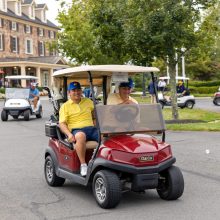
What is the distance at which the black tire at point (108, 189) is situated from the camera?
20.2ft

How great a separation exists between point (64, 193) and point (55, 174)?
43cm

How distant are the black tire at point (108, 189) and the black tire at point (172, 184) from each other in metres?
0.70

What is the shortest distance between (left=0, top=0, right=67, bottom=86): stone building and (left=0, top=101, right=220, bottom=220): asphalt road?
44.6m

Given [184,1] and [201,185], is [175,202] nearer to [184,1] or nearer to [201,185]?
[201,185]

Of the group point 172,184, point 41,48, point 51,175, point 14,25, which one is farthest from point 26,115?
point 41,48

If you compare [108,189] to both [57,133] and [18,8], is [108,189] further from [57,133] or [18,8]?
[18,8]

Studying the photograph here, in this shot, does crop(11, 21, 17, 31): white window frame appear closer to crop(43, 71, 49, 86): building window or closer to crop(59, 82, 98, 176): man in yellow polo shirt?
crop(43, 71, 49, 86): building window

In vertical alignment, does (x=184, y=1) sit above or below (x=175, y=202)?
above

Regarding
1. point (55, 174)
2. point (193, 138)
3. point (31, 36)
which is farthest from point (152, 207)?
point (31, 36)

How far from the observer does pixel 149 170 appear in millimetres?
6242

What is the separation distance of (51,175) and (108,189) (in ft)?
5.97

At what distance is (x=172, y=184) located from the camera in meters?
6.47

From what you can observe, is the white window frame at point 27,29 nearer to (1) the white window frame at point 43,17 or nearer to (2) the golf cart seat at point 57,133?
(1) the white window frame at point 43,17

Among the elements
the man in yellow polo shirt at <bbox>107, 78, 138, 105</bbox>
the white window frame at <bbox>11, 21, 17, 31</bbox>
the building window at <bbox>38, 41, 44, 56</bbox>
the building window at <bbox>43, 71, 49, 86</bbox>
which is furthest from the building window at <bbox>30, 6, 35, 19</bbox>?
the man in yellow polo shirt at <bbox>107, 78, 138, 105</bbox>
